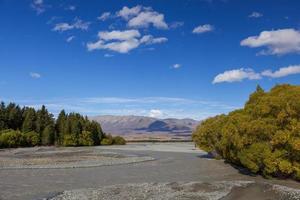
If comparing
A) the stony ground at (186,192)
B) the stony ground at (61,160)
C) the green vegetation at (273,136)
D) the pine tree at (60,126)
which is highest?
the pine tree at (60,126)

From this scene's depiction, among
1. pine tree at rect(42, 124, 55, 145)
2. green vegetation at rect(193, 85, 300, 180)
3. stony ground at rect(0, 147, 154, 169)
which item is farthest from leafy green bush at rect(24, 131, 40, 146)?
green vegetation at rect(193, 85, 300, 180)

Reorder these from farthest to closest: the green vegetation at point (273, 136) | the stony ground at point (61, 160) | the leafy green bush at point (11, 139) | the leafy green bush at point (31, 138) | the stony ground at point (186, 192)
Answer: the leafy green bush at point (31, 138)
the leafy green bush at point (11, 139)
the stony ground at point (61, 160)
the green vegetation at point (273, 136)
the stony ground at point (186, 192)

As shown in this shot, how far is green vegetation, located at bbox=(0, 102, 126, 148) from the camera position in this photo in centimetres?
18075

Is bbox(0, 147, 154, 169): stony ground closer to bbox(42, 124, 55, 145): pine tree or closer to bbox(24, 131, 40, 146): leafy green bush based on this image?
bbox(24, 131, 40, 146): leafy green bush

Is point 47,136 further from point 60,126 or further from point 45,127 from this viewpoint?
point 60,126

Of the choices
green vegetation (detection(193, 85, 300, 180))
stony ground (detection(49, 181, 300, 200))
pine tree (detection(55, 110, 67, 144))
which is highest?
pine tree (detection(55, 110, 67, 144))

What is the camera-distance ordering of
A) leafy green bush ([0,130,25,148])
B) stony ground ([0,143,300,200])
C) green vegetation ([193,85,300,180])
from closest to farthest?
stony ground ([0,143,300,200]) < green vegetation ([193,85,300,180]) < leafy green bush ([0,130,25,148])

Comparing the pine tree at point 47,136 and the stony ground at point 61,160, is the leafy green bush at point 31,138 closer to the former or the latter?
the pine tree at point 47,136

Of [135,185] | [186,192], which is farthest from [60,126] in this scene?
[186,192]

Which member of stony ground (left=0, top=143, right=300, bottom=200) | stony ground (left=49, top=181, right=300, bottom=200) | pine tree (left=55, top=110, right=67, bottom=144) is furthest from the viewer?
pine tree (left=55, top=110, right=67, bottom=144)

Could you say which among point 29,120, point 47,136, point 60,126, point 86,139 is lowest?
point 86,139

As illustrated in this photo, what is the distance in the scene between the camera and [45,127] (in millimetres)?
185250

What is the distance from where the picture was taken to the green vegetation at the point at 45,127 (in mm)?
180750

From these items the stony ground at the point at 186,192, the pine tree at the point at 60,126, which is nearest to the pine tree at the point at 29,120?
the pine tree at the point at 60,126
